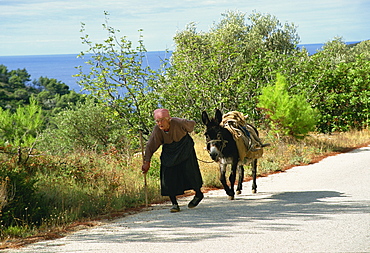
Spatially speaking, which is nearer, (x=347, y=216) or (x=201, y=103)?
(x=347, y=216)

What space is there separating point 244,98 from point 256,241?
1688 cm

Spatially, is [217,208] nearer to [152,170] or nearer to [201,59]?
[152,170]

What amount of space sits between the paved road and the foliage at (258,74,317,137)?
7.49 m

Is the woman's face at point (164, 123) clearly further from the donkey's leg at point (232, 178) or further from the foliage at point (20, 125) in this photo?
the foliage at point (20, 125)

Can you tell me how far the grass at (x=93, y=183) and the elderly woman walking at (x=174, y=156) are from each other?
1.24m

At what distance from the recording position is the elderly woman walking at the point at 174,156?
921 centimetres

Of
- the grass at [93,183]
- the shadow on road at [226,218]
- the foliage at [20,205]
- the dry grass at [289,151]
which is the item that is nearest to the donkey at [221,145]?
the shadow on road at [226,218]

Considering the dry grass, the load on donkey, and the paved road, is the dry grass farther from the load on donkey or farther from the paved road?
the paved road

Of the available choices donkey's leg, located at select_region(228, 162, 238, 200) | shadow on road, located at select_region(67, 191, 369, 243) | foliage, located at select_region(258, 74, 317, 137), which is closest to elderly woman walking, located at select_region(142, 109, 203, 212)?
shadow on road, located at select_region(67, 191, 369, 243)

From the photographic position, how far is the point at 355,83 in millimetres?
24047

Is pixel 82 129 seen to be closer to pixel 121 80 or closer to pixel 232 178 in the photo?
pixel 121 80

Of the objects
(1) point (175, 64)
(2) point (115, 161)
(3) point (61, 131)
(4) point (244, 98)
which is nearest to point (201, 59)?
(1) point (175, 64)

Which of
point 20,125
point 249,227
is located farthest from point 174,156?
point 20,125

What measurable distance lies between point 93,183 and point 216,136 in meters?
3.37
